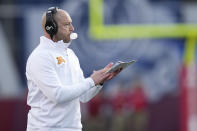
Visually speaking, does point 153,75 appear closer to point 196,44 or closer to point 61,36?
point 196,44

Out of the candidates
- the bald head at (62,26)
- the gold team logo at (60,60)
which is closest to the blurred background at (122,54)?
the bald head at (62,26)

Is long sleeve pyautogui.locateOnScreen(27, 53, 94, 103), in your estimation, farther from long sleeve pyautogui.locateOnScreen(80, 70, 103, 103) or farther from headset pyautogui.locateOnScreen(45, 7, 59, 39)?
long sleeve pyautogui.locateOnScreen(80, 70, 103, 103)

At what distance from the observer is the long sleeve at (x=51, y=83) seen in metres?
5.35

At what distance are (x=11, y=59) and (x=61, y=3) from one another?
1681mm

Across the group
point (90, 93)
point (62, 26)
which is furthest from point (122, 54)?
point (62, 26)

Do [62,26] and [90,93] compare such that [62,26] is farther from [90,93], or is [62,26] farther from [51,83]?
[90,93]

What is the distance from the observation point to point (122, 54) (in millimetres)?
16000

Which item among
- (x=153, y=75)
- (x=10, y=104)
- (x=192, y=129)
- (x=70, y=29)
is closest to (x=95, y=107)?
(x=10, y=104)

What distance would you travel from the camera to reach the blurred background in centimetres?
1435

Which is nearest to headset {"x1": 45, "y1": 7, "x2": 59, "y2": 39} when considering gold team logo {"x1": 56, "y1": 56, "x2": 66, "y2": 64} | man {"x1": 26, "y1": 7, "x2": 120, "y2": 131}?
man {"x1": 26, "y1": 7, "x2": 120, "y2": 131}

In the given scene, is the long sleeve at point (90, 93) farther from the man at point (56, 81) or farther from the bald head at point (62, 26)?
the bald head at point (62, 26)

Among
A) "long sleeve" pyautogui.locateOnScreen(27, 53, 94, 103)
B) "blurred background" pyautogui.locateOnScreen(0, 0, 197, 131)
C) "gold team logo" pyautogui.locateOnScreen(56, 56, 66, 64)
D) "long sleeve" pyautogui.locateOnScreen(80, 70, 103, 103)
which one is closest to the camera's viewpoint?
"long sleeve" pyautogui.locateOnScreen(27, 53, 94, 103)

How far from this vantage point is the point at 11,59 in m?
16.5

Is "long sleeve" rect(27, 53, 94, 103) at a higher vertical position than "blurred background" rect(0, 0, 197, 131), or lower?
higher
